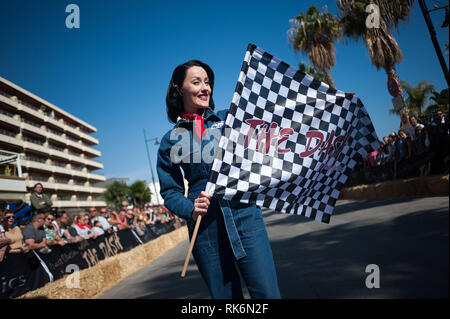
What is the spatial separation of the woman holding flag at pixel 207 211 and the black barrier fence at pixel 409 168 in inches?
372

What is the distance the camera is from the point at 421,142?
382 inches

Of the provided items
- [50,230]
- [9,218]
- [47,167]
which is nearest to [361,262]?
[9,218]

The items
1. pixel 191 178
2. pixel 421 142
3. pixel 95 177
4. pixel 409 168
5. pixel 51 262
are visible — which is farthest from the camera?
pixel 95 177

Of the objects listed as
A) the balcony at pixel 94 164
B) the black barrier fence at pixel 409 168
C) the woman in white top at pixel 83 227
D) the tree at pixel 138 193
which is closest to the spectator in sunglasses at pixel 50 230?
the woman in white top at pixel 83 227

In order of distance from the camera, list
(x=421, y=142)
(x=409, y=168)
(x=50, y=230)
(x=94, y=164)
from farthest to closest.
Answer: (x=94, y=164) → (x=409, y=168) → (x=421, y=142) → (x=50, y=230)

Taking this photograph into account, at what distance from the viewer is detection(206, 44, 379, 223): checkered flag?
78.7 inches

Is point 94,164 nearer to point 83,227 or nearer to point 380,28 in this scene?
point 83,227

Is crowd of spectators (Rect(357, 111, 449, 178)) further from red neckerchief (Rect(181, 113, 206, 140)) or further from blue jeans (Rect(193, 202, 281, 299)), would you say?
blue jeans (Rect(193, 202, 281, 299))

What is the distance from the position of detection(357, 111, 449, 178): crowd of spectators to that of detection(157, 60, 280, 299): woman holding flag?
21.2 ft

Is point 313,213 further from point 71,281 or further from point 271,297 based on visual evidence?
point 71,281

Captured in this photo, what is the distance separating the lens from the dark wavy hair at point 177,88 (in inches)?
83.7

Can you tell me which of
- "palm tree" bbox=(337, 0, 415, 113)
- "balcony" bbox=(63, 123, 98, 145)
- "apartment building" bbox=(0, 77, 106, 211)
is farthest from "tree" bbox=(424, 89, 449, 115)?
"balcony" bbox=(63, 123, 98, 145)

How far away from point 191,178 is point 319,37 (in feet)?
62.7
